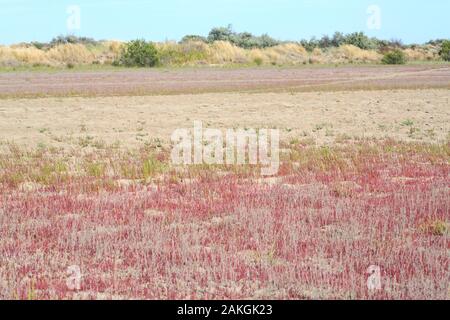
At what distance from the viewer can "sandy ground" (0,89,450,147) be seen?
21719 mm

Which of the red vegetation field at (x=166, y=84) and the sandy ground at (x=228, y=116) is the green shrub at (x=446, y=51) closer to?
the red vegetation field at (x=166, y=84)

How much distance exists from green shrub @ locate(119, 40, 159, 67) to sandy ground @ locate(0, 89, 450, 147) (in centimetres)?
3561

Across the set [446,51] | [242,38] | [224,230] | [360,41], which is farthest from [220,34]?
[224,230]

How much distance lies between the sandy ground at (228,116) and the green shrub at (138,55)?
117 ft

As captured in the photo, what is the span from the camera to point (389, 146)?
18.6 meters

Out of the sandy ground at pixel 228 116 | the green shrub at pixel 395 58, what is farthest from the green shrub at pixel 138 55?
Answer: the sandy ground at pixel 228 116

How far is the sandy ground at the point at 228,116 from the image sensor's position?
21.7 meters

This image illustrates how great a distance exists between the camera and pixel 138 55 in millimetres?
71812

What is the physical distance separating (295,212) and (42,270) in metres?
4.35

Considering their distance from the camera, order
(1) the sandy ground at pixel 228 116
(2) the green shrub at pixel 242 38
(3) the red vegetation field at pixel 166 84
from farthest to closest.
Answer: (2) the green shrub at pixel 242 38 → (3) the red vegetation field at pixel 166 84 → (1) the sandy ground at pixel 228 116

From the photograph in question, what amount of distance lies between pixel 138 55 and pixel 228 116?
4642 cm

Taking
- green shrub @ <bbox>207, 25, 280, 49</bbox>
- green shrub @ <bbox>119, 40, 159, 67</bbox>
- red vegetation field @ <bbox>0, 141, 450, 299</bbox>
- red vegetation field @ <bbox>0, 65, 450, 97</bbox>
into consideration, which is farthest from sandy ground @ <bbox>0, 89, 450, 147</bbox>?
green shrub @ <bbox>207, 25, 280, 49</bbox>

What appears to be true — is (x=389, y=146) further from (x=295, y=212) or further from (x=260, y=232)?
(x=260, y=232)

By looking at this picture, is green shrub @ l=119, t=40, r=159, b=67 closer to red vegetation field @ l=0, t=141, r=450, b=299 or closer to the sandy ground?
the sandy ground
